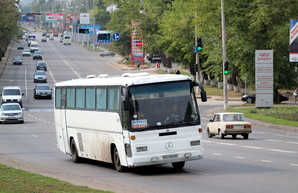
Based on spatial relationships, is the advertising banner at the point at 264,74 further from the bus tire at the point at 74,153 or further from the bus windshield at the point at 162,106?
the bus windshield at the point at 162,106

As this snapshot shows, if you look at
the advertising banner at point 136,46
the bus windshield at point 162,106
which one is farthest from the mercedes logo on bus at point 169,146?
the advertising banner at point 136,46

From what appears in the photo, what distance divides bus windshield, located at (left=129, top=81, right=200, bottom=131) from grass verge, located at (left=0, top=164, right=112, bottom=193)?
330 cm

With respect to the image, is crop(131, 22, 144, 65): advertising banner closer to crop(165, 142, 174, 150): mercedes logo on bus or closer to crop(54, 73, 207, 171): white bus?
crop(54, 73, 207, 171): white bus

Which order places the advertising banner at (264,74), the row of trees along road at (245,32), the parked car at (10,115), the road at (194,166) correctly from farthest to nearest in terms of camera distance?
the row of trees along road at (245,32) < the advertising banner at (264,74) < the parked car at (10,115) < the road at (194,166)

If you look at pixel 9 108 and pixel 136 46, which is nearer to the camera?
pixel 9 108

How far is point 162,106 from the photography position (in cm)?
2000

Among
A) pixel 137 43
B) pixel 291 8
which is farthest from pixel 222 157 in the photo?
pixel 137 43

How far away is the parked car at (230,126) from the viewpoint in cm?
3609

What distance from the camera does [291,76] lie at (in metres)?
70.0

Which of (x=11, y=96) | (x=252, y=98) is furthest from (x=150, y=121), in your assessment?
(x=252, y=98)

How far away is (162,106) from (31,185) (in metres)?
5.22

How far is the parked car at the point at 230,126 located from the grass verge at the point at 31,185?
60.8 feet

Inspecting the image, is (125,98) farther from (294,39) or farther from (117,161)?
(294,39)

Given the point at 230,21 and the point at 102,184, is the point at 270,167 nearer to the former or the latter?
the point at 102,184
